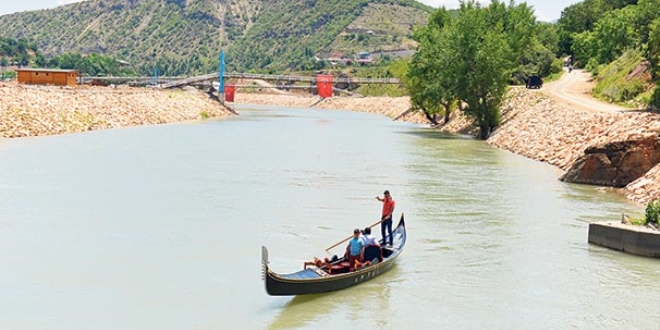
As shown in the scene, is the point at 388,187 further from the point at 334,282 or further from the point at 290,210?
the point at 334,282

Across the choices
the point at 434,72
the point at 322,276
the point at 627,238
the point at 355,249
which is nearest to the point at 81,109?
the point at 434,72

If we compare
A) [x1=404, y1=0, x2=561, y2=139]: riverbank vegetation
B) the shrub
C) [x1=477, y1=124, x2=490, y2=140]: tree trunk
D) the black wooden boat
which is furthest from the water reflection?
[x1=477, y1=124, x2=490, y2=140]: tree trunk

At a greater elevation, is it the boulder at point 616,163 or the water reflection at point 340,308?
the boulder at point 616,163

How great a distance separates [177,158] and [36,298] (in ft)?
110

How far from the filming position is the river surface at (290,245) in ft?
68.1

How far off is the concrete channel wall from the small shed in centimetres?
8673

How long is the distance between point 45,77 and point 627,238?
89778 millimetres

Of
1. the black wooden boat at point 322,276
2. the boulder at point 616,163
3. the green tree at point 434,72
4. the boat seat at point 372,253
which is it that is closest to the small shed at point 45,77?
the green tree at point 434,72

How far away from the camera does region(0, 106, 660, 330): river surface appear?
2075 centimetres

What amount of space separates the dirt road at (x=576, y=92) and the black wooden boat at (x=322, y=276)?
42479 mm

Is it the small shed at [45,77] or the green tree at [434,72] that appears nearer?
the green tree at [434,72]

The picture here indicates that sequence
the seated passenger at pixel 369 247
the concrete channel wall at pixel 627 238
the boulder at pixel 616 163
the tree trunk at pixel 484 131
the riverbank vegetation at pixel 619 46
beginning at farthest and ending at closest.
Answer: the tree trunk at pixel 484 131 < the riverbank vegetation at pixel 619 46 < the boulder at pixel 616 163 < the concrete channel wall at pixel 627 238 < the seated passenger at pixel 369 247

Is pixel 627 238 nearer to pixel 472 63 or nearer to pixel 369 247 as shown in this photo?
pixel 369 247

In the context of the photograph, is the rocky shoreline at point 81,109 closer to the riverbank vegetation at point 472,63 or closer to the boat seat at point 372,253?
the riverbank vegetation at point 472,63
